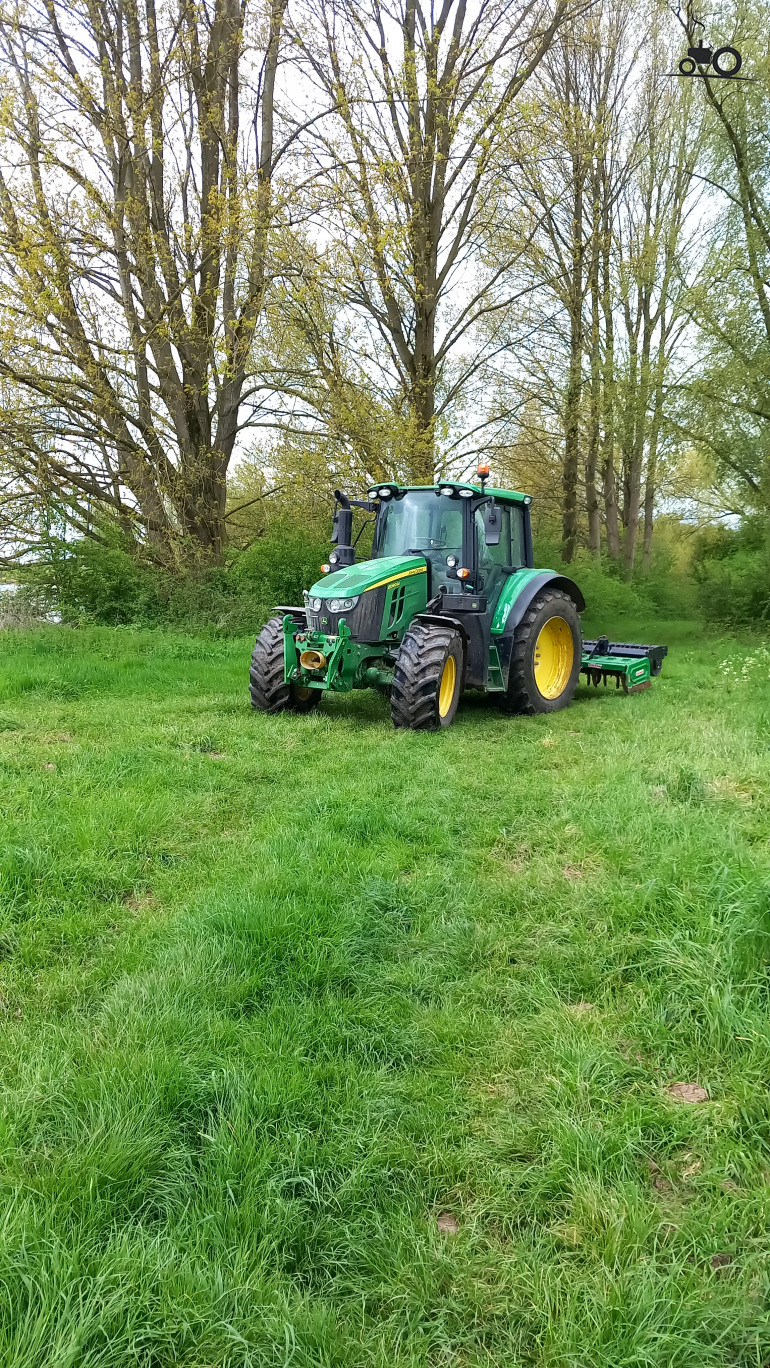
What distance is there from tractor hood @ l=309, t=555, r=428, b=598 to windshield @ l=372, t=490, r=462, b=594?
147 mm

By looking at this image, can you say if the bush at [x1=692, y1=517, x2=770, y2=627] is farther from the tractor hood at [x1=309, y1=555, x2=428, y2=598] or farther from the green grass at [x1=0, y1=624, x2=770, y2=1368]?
the green grass at [x1=0, y1=624, x2=770, y2=1368]

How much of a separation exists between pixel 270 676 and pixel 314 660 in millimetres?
678

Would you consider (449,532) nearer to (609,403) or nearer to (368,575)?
(368,575)

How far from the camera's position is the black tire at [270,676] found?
7.08 m

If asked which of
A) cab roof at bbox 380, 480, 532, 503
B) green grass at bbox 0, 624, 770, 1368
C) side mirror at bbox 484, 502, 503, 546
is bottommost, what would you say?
green grass at bbox 0, 624, 770, 1368

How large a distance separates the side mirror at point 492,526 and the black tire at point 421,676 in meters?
0.84

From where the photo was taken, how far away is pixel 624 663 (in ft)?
28.4

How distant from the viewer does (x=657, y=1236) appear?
171cm

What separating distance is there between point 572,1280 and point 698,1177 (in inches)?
17.3

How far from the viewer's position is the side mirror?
→ 6.49 meters

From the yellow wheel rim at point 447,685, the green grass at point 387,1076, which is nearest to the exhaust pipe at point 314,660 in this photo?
the yellow wheel rim at point 447,685

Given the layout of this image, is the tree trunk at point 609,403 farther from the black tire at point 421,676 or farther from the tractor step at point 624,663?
the black tire at point 421,676

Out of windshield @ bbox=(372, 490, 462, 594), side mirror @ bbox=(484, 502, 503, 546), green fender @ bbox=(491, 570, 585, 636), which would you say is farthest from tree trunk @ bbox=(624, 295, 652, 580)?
side mirror @ bbox=(484, 502, 503, 546)

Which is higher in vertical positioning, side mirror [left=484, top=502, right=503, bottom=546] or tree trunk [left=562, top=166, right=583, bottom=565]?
tree trunk [left=562, top=166, right=583, bottom=565]
